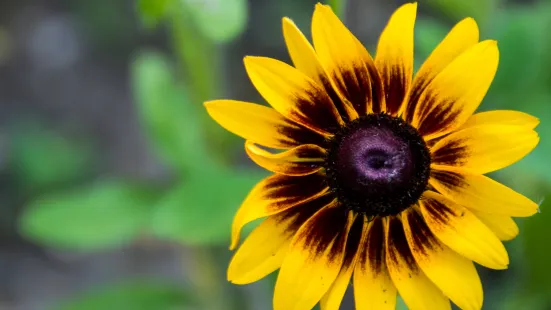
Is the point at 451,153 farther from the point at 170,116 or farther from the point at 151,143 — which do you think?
the point at 151,143

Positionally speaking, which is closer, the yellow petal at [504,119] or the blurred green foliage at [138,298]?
the yellow petal at [504,119]

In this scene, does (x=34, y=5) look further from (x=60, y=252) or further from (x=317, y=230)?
(x=317, y=230)

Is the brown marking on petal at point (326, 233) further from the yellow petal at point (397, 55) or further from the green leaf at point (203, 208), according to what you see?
the green leaf at point (203, 208)

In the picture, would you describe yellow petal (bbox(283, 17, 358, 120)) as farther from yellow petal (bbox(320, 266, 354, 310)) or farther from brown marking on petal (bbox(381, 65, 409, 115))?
yellow petal (bbox(320, 266, 354, 310))

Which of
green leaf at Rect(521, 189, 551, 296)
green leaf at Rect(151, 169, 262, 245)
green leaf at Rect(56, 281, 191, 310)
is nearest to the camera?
green leaf at Rect(151, 169, 262, 245)

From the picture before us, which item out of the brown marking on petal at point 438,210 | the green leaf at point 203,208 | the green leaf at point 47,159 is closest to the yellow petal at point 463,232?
the brown marking on petal at point 438,210

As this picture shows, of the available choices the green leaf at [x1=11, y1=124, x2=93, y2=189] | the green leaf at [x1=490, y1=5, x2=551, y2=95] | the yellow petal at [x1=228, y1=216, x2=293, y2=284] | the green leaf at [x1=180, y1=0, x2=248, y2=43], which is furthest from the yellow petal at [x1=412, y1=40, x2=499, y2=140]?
the green leaf at [x1=11, y1=124, x2=93, y2=189]
